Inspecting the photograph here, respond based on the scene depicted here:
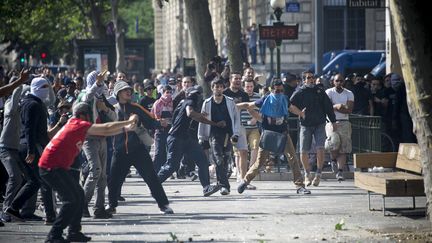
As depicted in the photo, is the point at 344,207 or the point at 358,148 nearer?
the point at 344,207

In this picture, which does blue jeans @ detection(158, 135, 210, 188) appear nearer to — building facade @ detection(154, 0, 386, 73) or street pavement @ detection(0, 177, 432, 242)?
street pavement @ detection(0, 177, 432, 242)

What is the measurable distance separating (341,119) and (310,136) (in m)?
1.86

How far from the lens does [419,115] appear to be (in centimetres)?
1405

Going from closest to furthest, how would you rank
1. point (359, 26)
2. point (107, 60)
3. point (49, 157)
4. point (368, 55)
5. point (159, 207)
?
point (49, 157) → point (159, 207) → point (368, 55) → point (107, 60) → point (359, 26)

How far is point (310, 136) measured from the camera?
21.2 metres

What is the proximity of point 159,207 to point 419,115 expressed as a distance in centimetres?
432

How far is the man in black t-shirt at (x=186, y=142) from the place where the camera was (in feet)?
64.4

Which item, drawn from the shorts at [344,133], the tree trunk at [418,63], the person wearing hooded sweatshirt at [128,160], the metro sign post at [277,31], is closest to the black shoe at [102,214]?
the person wearing hooded sweatshirt at [128,160]

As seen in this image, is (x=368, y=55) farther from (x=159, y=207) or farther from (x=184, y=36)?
(x=184, y=36)

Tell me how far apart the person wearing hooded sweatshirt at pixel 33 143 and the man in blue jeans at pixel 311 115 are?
6034 mm

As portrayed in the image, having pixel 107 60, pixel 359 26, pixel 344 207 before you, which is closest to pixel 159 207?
pixel 344 207

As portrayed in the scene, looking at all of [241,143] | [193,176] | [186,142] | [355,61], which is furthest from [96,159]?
[355,61]

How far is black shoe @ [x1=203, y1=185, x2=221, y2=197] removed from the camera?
19.3 metres

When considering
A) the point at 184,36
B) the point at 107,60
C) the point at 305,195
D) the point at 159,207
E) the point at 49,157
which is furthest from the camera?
the point at 184,36
